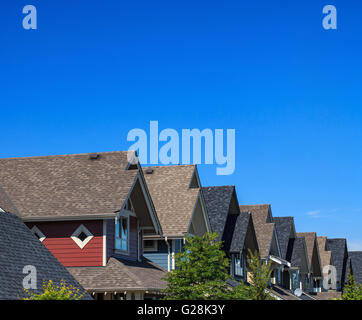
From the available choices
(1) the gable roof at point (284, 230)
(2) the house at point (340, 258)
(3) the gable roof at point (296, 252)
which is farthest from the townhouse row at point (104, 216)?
(2) the house at point (340, 258)

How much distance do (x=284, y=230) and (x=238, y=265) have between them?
16.4 metres

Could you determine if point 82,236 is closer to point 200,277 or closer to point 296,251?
point 200,277

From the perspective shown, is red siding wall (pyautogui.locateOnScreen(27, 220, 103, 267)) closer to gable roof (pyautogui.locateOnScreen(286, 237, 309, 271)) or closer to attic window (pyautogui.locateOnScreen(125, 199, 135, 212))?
attic window (pyautogui.locateOnScreen(125, 199, 135, 212))

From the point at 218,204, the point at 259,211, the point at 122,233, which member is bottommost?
the point at 122,233

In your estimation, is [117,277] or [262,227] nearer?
[117,277]

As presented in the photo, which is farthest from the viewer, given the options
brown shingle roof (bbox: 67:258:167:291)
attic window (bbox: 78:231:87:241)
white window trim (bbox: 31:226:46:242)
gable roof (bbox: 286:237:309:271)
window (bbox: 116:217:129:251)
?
gable roof (bbox: 286:237:309:271)

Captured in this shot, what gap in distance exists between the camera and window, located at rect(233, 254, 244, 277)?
4319 centimetres

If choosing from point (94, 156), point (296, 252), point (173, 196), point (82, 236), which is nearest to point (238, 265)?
point (173, 196)

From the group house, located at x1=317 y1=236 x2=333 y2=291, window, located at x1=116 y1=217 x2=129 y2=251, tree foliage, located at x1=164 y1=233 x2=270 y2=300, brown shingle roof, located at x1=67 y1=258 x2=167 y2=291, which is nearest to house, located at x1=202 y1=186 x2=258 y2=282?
window, located at x1=116 y1=217 x2=129 y2=251

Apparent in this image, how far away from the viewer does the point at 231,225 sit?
146 feet

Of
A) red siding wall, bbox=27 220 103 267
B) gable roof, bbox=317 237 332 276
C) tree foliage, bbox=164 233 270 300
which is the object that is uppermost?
gable roof, bbox=317 237 332 276

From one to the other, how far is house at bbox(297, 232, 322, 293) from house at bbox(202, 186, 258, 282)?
2028 centimetres

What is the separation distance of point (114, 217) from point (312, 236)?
141ft
